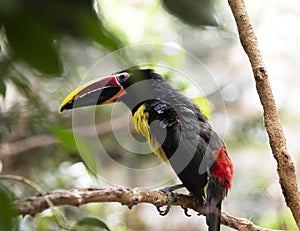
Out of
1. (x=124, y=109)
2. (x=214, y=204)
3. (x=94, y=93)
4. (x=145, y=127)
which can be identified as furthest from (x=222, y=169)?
(x=124, y=109)

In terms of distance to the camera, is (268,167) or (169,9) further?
(268,167)

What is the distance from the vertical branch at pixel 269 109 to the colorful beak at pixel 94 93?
1.47 ft

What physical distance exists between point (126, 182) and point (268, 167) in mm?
1141

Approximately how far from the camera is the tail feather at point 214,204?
1.30 m

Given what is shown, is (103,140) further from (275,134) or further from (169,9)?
(169,9)

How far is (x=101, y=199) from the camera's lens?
3.75ft

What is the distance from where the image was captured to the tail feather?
1.30 meters

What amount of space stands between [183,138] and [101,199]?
408 mm

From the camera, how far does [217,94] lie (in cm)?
307

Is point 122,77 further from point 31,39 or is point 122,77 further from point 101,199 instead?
point 31,39


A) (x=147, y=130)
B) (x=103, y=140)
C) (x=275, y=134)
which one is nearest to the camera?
(x=275, y=134)

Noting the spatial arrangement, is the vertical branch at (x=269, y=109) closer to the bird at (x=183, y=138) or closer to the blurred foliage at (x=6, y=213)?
the bird at (x=183, y=138)

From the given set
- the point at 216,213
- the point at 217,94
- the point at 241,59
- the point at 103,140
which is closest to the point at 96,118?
the point at 103,140

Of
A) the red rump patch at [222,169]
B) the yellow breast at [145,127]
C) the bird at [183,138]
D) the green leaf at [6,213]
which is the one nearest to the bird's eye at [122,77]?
the bird at [183,138]
